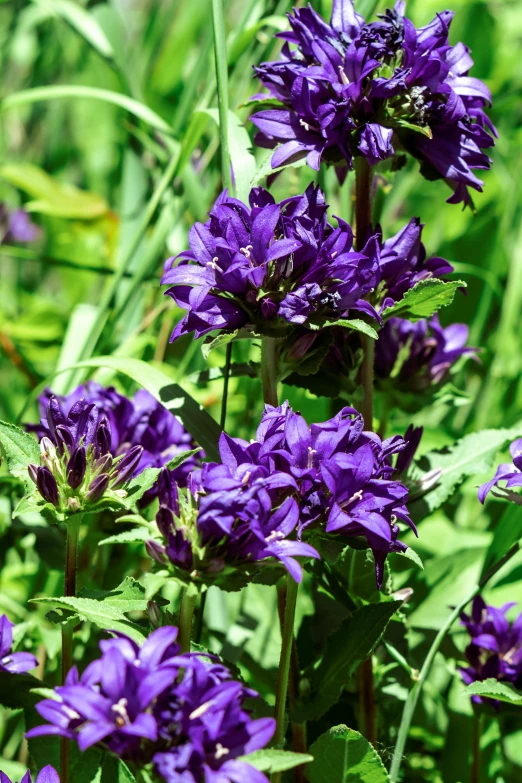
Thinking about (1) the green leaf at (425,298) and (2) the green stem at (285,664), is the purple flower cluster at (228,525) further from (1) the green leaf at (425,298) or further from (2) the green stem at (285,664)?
(1) the green leaf at (425,298)

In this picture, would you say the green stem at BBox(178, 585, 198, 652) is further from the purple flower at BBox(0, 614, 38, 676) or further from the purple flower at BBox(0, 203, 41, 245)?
the purple flower at BBox(0, 203, 41, 245)

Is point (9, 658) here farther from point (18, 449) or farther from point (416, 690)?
point (416, 690)

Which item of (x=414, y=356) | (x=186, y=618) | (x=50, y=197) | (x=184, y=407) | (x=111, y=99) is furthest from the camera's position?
(x=50, y=197)

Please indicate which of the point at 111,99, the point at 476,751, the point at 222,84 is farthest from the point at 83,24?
the point at 476,751

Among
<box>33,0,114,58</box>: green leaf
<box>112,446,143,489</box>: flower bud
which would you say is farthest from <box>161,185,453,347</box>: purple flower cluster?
<box>33,0,114,58</box>: green leaf

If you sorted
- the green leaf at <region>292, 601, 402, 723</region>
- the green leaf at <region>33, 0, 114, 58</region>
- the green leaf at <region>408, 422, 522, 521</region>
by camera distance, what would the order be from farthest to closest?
the green leaf at <region>33, 0, 114, 58</region> < the green leaf at <region>408, 422, 522, 521</region> < the green leaf at <region>292, 601, 402, 723</region>

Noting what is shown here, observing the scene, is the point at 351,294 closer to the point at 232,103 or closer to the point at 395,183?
the point at 232,103
